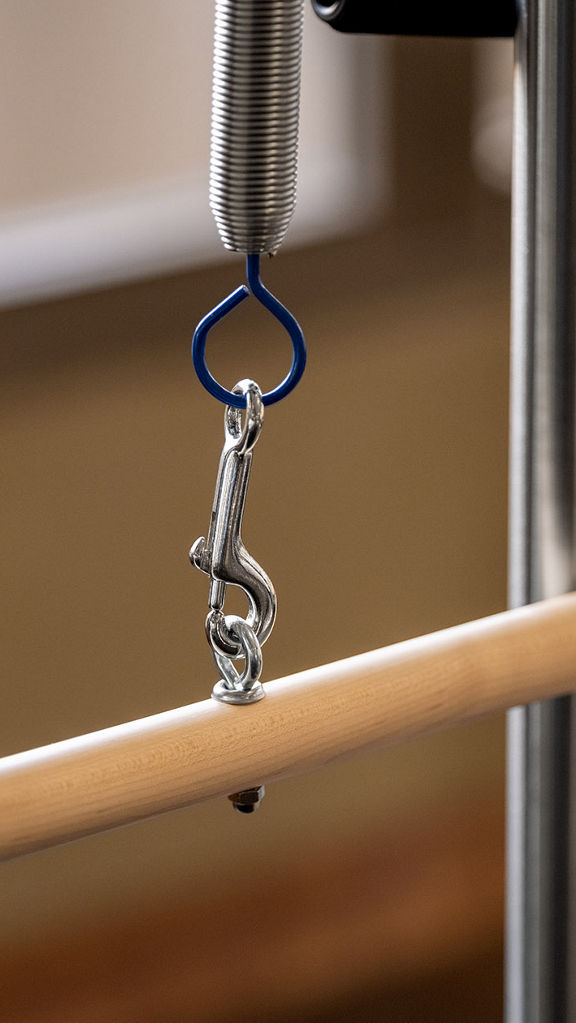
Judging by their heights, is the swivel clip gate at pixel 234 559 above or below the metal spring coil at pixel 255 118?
below

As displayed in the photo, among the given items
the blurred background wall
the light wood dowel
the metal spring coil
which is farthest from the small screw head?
the blurred background wall

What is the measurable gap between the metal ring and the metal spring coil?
101mm

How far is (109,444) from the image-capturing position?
3.91ft

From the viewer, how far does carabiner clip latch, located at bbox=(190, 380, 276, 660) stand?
1.06 ft

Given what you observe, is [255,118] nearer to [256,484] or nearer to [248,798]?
[248,798]

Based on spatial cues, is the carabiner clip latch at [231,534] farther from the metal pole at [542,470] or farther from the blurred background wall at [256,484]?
the blurred background wall at [256,484]

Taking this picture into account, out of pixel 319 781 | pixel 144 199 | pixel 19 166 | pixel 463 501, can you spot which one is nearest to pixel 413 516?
pixel 463 501

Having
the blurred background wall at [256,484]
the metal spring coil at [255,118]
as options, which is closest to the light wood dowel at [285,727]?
the metal spring coil at [255,118]

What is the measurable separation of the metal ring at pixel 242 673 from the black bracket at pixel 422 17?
0.59 feet

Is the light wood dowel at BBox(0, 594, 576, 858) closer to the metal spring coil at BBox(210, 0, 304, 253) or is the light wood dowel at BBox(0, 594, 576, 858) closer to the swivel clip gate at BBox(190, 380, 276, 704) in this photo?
the swivel clip gate at BBox(190, 380, 276, 704)

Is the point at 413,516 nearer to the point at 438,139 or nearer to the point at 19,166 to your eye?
the point at 438,139

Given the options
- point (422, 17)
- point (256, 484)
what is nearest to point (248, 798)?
point (422, 17)

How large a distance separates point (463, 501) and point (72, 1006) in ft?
2.27

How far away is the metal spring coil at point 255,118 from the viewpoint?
0.30 m
